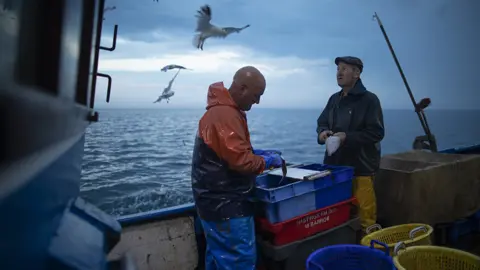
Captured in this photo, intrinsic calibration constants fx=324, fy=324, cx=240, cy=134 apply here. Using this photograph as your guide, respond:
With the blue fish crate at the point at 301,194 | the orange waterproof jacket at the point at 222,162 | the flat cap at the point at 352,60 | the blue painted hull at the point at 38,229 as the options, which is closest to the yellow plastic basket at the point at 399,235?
the blue fish crate at the point at 301,194

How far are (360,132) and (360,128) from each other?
0.12 metres

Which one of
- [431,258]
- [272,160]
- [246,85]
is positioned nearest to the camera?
[431,258]

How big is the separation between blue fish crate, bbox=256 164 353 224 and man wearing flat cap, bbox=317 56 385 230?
0.38 meters

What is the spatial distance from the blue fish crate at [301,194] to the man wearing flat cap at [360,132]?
378 millimetres

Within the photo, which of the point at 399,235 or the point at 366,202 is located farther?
the point at 366,202

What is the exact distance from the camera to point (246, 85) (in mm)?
2283

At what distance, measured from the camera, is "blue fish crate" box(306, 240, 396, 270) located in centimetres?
213

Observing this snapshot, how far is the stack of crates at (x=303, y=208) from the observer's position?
2430 millimetres

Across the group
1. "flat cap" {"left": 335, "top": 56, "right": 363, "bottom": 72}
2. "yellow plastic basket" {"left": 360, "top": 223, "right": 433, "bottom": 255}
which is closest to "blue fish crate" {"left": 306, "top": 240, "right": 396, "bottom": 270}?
"yellow plastic basket" {"left": 360, "top": 223, "right": 433, "bottom": 255}

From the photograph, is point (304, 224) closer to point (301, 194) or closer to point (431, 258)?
point (301, 194)

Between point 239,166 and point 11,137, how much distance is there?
5.92 feet

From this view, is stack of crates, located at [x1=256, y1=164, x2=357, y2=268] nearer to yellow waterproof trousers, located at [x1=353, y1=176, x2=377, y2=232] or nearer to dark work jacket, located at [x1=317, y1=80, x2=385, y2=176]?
yellow waterproof trousers, located at [x1=353, y1=176, x2=377, y2=232]

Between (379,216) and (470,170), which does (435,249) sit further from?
(470,170)

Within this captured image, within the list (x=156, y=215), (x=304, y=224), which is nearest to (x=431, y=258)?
(x=304, y=224)
